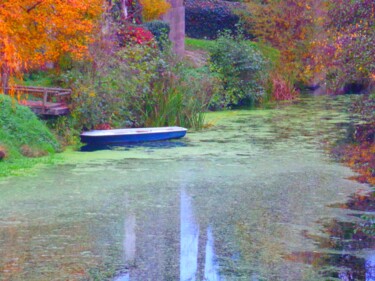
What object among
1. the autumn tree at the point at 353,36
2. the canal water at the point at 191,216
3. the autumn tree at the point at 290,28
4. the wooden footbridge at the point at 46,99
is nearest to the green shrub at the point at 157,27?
the autumn tree at the point at 290,28

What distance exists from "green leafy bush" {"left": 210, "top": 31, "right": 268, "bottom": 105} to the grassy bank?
391 inches

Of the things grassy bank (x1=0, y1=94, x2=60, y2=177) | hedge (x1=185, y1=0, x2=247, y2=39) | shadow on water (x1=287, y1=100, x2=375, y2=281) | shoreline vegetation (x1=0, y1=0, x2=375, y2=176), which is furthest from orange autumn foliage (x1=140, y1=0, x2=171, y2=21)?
shadow on water (x1=287, y1=100, x2=375, y2=281)

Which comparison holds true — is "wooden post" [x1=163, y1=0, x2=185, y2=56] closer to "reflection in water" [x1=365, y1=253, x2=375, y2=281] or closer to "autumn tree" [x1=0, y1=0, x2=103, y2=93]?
"autumn tree" [x1=0, y1=0, x2=103, y2=93]

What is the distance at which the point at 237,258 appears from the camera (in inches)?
314

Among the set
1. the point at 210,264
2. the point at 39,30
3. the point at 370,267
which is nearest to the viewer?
the point at 370,267

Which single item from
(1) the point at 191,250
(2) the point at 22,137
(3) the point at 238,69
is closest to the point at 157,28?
(3) the point at 238,69

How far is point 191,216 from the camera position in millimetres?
9852

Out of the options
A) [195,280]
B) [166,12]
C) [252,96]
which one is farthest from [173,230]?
[166,12]

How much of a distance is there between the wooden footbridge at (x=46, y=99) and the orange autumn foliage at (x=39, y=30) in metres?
0.73

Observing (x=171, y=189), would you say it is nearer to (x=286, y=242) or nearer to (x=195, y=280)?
(x=286, y=242)

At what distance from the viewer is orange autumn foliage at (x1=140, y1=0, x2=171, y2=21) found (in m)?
26.8

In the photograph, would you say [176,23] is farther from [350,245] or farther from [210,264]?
[210,264]

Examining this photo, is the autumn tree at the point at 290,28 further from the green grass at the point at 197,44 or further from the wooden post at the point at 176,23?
the wooden post at the point at 176,23

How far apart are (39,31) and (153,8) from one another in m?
13.7
